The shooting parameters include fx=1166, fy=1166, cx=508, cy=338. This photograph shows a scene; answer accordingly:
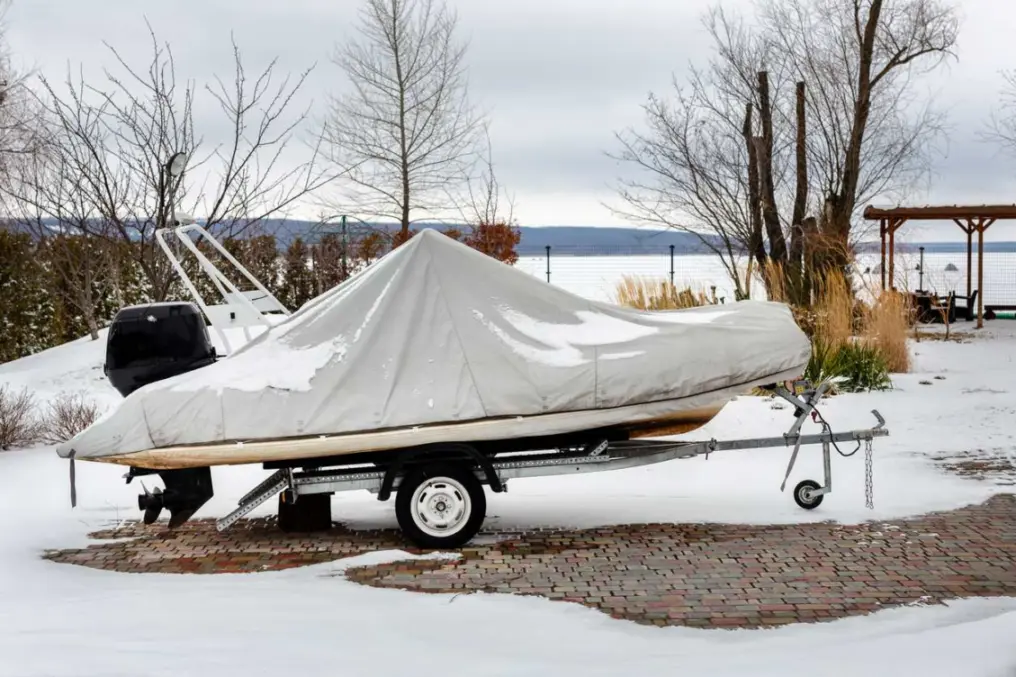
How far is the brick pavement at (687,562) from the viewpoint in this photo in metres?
6.82

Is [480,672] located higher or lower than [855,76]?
lower

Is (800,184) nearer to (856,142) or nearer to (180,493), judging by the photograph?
(856,142)

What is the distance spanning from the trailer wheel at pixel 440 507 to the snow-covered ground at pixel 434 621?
0.27 metres

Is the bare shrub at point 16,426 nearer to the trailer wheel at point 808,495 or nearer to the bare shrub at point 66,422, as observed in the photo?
the bare shrub at point 66,422

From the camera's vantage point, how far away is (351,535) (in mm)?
8797

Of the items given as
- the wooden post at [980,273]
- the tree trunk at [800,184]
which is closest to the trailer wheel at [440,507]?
the tree trunk at [800,184]

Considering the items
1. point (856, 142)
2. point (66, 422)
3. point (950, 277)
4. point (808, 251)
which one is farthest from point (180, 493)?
point (950, 277)

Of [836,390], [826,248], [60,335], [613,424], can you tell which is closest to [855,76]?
[826,248]

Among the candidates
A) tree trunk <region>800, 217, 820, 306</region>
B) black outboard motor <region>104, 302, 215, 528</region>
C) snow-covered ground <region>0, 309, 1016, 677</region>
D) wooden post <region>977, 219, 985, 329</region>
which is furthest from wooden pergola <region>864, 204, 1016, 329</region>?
black outboard motor <region>104, 302, 215, 528</region>

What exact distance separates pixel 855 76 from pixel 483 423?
1979cm

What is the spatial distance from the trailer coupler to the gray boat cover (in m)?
A: 0.60

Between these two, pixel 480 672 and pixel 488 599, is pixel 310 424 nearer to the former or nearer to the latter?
pixel 488 599

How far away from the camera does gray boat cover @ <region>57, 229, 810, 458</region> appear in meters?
7.80

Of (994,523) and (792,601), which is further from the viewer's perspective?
(994,523)
